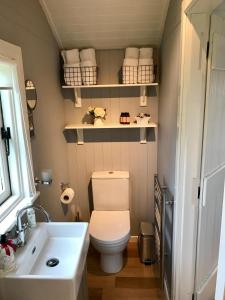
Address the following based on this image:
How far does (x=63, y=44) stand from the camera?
7.74 ft

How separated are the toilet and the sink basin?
595 millimetres

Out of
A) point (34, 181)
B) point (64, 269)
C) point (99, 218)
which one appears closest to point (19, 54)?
point (34, 181)

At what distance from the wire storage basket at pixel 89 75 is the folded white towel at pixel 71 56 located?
0.10 metres

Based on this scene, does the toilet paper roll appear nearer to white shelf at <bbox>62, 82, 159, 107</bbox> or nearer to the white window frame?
the white window frame

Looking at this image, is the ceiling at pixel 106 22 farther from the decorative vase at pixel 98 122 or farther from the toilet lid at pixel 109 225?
the toilet lid at pixel 109 225

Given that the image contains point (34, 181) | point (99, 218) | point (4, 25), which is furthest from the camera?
point (99, 218)

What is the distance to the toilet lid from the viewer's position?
219 centimetres

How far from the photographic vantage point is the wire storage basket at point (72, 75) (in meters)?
2.33

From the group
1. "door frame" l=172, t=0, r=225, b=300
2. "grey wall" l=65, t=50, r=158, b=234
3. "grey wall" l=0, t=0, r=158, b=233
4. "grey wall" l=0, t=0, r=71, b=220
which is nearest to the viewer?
"door frame" l=172, t=0, r=225, b=300

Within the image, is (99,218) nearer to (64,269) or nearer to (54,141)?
(54,141)

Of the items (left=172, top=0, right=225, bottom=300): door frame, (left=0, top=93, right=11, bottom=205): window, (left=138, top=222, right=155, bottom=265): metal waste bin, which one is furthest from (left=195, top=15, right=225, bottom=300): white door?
(left=0, top=93, right=11, bottom=205): window

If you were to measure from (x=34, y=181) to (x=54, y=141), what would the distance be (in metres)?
0.62

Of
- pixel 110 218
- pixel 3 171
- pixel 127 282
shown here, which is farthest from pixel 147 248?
pixel 3 171

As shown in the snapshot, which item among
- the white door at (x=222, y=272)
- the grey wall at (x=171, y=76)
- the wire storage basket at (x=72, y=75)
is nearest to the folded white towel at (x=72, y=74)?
the wire storage basket at (x=72, y=75)
